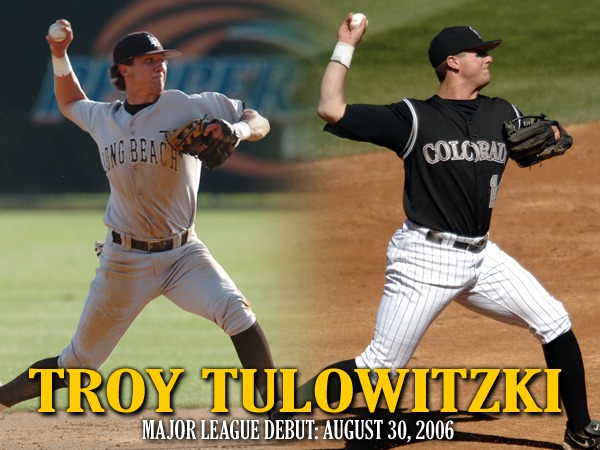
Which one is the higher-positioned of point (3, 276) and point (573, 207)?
point (573, 207)

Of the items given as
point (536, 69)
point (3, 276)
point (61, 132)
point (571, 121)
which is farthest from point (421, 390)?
point (61, 132)

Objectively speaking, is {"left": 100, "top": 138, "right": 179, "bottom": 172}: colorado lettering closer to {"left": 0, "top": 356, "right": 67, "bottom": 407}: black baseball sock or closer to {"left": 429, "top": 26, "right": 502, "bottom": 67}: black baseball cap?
{"left": 0, "top": 356, "right": 67, "bottom": 407}: black baseball sock

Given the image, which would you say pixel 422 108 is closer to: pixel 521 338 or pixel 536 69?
pixel 521 338

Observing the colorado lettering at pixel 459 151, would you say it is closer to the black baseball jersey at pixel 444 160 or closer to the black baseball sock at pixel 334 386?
the black baseball jersey at pixel 444 160

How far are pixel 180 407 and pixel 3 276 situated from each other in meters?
6.30

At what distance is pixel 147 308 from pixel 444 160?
5.42m

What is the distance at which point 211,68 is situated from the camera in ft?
55.9

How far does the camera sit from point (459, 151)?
426cm

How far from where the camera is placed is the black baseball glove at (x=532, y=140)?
14.2 ft

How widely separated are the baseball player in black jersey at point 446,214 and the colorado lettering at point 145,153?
833 mm

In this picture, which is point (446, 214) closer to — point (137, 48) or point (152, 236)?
point (152, 236)

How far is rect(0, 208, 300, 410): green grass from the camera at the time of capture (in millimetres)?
6949

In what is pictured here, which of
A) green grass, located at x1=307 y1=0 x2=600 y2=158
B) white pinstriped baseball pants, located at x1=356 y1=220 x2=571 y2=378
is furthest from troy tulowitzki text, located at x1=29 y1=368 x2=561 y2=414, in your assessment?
green grass, located at x1=307 y1=0 x2=600 y2=158

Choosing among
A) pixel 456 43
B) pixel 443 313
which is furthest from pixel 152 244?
pixel 443 313
